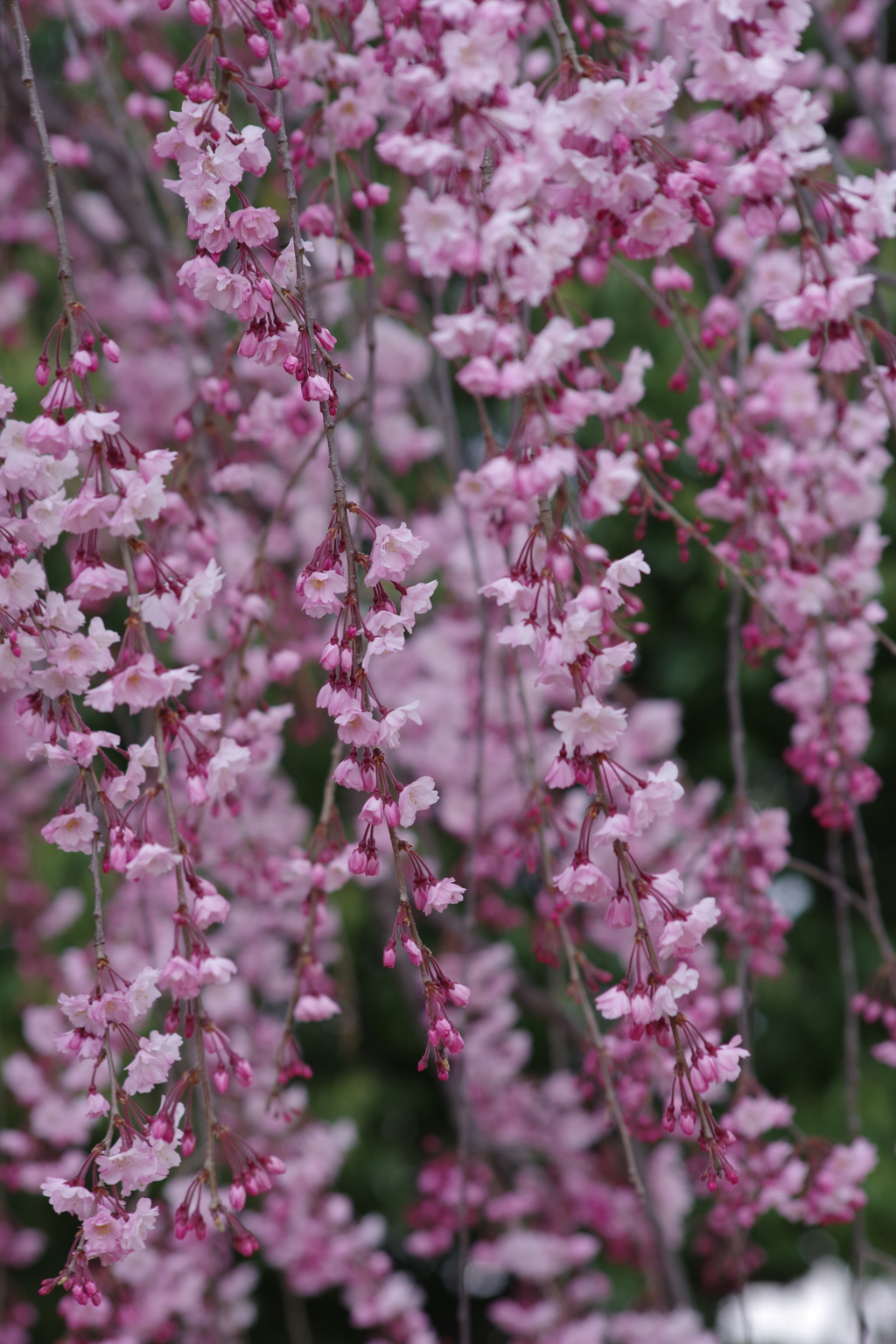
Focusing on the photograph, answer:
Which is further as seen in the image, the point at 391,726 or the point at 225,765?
the point at 225,765

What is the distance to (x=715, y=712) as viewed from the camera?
3697mm

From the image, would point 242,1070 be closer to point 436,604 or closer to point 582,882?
point 582,882

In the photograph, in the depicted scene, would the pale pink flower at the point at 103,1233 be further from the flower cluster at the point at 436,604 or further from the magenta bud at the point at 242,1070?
the magenta bud at the point at 242,1070

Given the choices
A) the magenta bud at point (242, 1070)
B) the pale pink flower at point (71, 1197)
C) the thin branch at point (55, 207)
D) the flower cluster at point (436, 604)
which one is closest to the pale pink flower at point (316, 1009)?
the flower cluster at point (436, 604)

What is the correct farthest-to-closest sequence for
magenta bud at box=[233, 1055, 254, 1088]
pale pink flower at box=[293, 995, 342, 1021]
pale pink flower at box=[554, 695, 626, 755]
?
pale pink flower at box=[293, 995, 342, 1021] < magenta bud at box=[233, 1055, 254, 1088] < pale pink flower at box=[554, 695, 626, 755]

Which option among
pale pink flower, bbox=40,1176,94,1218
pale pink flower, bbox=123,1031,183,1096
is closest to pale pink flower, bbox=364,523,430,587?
pale pink flower, bbox=123,1031,183,1096

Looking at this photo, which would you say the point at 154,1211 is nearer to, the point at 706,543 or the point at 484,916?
the point at 706,543

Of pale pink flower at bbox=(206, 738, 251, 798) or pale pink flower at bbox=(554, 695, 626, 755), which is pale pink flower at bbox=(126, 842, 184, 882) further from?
pale pink flower at bbox=(554, 695, 626, 755)

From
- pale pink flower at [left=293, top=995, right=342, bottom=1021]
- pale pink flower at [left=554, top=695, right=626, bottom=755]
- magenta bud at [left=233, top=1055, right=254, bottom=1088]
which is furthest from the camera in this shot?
pale pink flower at [left=293, top=995, right=342, bottom=1021]

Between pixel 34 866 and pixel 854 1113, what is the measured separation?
230 cm

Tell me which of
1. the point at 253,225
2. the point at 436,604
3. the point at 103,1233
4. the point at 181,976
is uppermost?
the point at 253,225

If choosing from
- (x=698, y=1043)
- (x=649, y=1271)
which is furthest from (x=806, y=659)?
(x=649, y=1271)

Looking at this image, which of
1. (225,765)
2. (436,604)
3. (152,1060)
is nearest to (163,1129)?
(152,1060)

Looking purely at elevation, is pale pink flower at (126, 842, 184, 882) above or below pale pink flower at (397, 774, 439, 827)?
below
